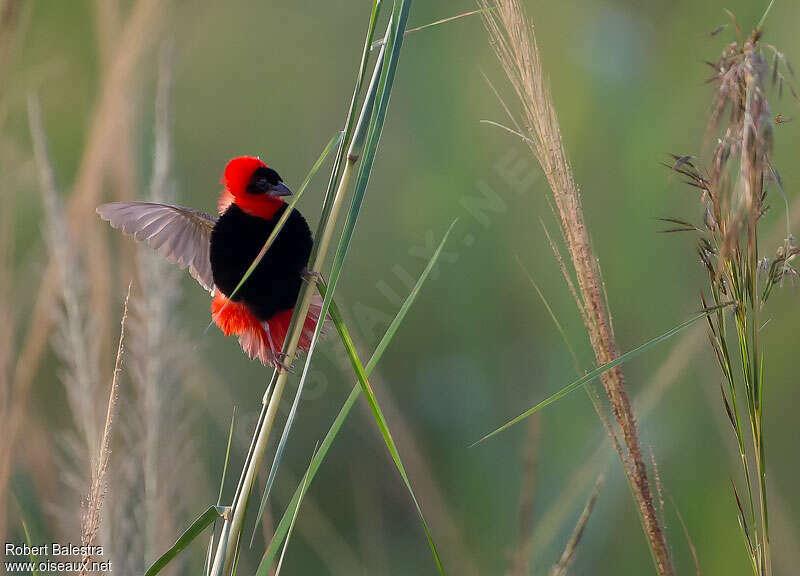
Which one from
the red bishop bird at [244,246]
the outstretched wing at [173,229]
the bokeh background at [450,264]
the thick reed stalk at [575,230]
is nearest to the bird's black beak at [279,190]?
the red bishop bird at [244,246]

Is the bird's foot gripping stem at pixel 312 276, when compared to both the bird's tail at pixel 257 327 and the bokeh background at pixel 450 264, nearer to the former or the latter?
the bird's tail at pixel 257 327

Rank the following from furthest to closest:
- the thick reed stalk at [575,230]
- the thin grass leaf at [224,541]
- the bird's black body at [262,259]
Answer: the bird's black body at [262,259], the thick reed stalk at [575,230], the thin grass leaf at [224,541]

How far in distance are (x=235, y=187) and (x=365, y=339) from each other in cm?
57

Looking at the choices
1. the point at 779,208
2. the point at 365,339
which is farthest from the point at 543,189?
the point at 365,339

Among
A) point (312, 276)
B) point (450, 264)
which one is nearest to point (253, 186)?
point (312, 276)

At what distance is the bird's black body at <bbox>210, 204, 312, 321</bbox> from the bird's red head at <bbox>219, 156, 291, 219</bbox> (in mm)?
48

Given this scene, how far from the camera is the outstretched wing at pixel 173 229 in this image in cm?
171

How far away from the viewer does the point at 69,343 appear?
139 centimetres

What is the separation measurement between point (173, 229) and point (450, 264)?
3.51ft

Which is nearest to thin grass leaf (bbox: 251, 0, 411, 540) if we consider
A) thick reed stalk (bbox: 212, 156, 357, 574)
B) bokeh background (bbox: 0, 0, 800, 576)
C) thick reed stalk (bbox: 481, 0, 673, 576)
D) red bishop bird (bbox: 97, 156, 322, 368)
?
thick reed stalk (bbox: 212, 156, 357, 574)

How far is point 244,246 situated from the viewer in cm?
160

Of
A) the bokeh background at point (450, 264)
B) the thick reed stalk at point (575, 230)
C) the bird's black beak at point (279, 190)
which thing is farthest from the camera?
the bokeh background at point (450, 264)

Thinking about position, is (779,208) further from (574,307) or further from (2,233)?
(2,233)

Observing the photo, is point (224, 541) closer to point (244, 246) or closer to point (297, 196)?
point (297, 196)
